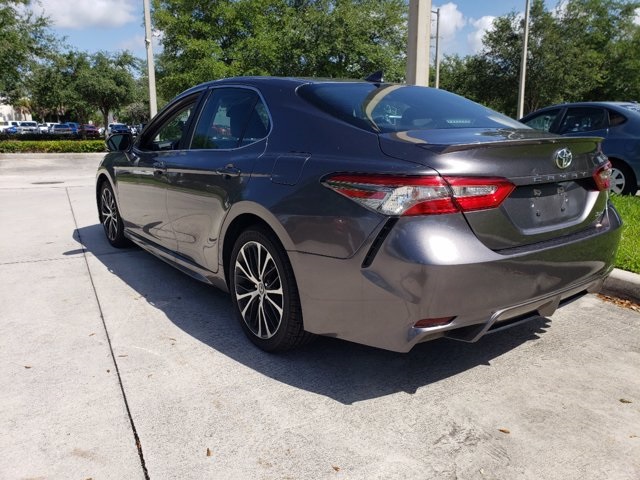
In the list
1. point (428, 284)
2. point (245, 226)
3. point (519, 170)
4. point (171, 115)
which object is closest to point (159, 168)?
point (171, 115)

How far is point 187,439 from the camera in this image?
8.46 ft

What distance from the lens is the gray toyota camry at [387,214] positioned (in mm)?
2518

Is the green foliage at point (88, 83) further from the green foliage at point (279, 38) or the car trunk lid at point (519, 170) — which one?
the car trunk lid at point (519, 170)

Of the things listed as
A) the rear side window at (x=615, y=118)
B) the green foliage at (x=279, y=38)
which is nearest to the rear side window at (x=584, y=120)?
the rear side window at (x=615, y=118)

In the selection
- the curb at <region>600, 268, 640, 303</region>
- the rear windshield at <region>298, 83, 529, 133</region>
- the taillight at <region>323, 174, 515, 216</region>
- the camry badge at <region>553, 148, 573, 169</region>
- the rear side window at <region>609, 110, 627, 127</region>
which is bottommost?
the curb at <region>600, 268, 640, 303</region>

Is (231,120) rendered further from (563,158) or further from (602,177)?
(602,177)

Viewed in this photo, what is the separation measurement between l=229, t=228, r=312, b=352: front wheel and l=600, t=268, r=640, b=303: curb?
2.68 metres

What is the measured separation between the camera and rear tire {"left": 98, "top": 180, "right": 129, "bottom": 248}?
595 centimetres

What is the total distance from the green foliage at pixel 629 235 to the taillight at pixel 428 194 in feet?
8.93

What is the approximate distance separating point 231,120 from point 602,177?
7.85ft

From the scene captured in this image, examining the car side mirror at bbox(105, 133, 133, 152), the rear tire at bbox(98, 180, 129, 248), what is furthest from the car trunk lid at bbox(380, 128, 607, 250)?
the rear tire at bbox(98, 180, 129, 248)

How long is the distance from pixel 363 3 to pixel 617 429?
24106mm

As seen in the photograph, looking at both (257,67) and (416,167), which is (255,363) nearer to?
(416,167)

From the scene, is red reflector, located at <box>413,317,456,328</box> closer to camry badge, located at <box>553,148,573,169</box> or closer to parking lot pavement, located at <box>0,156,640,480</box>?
parking lot pavement, located at <box>0,156,640,480</box>
